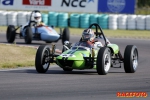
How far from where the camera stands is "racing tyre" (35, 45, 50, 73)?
14039mm

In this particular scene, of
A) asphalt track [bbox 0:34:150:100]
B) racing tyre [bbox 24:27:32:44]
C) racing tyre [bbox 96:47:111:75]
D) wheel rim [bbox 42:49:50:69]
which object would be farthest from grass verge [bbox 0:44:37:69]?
racing tyre [bbox 96:47:111:75]

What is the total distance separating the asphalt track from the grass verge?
89cm

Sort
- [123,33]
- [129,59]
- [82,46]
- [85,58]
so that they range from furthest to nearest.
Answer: [123,33] → [82,46] → [129,59] → [85,58]

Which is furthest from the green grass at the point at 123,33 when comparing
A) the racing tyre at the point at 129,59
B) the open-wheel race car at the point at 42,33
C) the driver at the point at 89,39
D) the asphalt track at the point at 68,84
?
the racing tyre at the point at 129,59

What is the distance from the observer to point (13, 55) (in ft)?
61.4

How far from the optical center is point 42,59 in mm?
14094

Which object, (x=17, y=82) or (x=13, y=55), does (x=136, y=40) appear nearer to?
(x=13, y=55)

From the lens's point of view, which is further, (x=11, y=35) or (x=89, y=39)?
(x=11, y=35)

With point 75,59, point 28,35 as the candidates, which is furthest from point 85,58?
point 28,35

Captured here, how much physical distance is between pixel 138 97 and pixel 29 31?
1444 cm

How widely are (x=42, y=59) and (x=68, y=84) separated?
225 centimetres

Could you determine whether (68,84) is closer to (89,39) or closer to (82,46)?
(82,46)

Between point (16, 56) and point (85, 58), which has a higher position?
point (85, 58)

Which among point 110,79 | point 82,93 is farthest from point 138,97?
point 110,79
